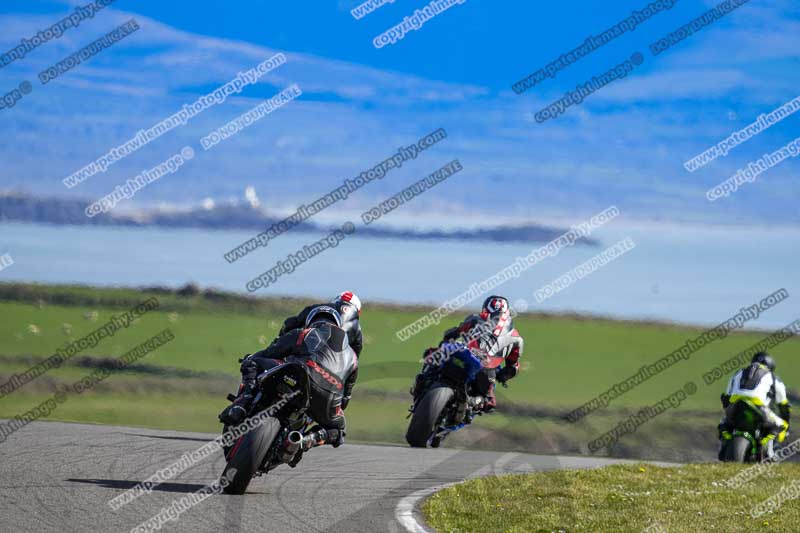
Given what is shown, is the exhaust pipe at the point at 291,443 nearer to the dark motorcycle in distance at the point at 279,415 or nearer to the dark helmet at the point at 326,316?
the dark motorcycle in distance at the point at 279,415

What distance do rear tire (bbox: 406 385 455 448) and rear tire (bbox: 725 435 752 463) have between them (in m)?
4.13

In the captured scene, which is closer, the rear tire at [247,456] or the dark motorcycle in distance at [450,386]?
the rear tire at [247,456]

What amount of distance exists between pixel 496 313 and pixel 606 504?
5973 millimetres

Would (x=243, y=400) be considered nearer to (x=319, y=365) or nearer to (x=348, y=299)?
(x=319, y=365)

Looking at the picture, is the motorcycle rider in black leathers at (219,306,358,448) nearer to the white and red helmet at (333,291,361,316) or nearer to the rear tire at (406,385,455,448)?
the white and red helmet at (333,291,361,316)

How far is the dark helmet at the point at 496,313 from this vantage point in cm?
1727

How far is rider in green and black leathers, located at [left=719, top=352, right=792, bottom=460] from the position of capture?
660 inches

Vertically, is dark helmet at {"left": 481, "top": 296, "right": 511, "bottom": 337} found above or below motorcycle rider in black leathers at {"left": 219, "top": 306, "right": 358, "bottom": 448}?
below

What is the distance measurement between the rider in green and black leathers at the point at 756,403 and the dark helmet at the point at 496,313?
3168 millimetres

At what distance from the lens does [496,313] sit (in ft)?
56.9

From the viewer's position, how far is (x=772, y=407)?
17469 mm

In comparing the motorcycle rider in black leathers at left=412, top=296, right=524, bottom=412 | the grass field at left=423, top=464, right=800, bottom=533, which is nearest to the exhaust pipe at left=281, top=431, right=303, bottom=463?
the grass field at left=423, top=464, right=800, bottom=533

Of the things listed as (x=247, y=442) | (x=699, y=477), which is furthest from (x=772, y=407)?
(x=247, y=442)

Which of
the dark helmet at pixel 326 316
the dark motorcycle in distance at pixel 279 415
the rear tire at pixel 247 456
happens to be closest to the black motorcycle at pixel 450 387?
the dark helmet at pixel 326 316
